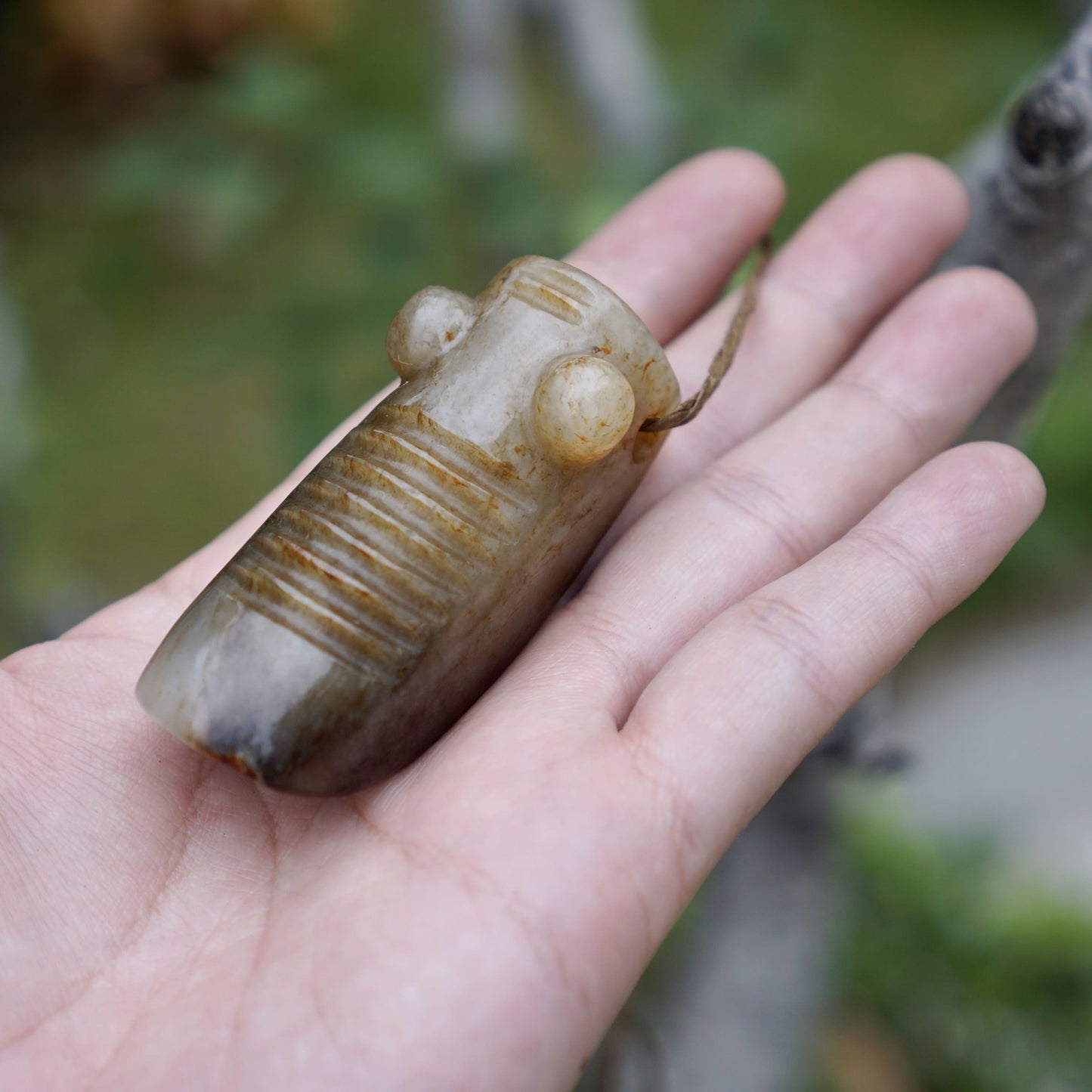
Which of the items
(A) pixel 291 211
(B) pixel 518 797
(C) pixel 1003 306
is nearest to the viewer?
(B) pixel 518 797

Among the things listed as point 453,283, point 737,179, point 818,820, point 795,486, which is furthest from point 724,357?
point 453,283

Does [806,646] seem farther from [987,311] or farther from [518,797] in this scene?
[987,311]

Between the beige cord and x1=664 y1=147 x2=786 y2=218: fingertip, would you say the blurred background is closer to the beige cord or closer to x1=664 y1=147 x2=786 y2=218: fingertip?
x1=664 y1=147 x2=786 y2=218: fingertip

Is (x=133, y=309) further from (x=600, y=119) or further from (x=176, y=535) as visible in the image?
(x=600, y=119)

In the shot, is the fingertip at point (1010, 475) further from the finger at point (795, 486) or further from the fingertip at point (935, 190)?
the fingertip at point (935, 190)

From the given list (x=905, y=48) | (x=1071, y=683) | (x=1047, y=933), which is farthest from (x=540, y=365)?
(x=905, y=48)

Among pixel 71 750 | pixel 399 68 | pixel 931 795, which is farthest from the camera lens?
pixel 399 68
